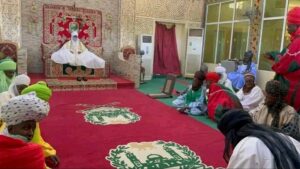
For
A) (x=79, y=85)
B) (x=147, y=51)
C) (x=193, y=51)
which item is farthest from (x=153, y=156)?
(x=193, y=51)

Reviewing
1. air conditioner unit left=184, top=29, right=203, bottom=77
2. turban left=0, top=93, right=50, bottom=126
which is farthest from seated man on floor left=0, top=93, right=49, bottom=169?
air conditioner unit left=184, top=29, right=203, bottom=77

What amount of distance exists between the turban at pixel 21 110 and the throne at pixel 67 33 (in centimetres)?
609

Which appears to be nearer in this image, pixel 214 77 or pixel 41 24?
pixel 214 77

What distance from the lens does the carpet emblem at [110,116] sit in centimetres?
396

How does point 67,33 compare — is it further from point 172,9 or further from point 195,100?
point 195,100

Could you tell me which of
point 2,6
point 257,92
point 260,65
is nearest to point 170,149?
point 257,92

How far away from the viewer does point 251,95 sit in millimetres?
4164

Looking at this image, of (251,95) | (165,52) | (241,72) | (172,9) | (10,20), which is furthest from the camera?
(165,52)

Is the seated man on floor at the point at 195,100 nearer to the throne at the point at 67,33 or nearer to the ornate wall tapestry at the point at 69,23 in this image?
the throne at the point at 67,33

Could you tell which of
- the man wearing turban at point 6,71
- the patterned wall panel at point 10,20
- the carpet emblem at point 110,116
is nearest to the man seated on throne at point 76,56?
the patterned wall panel at point 10,20

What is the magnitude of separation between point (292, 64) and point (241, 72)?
508 cm

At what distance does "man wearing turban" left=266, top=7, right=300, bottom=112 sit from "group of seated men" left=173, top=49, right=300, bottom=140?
0.09 m

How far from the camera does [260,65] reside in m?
7.69

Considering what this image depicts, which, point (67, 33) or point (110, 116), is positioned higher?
point (67, 33)
